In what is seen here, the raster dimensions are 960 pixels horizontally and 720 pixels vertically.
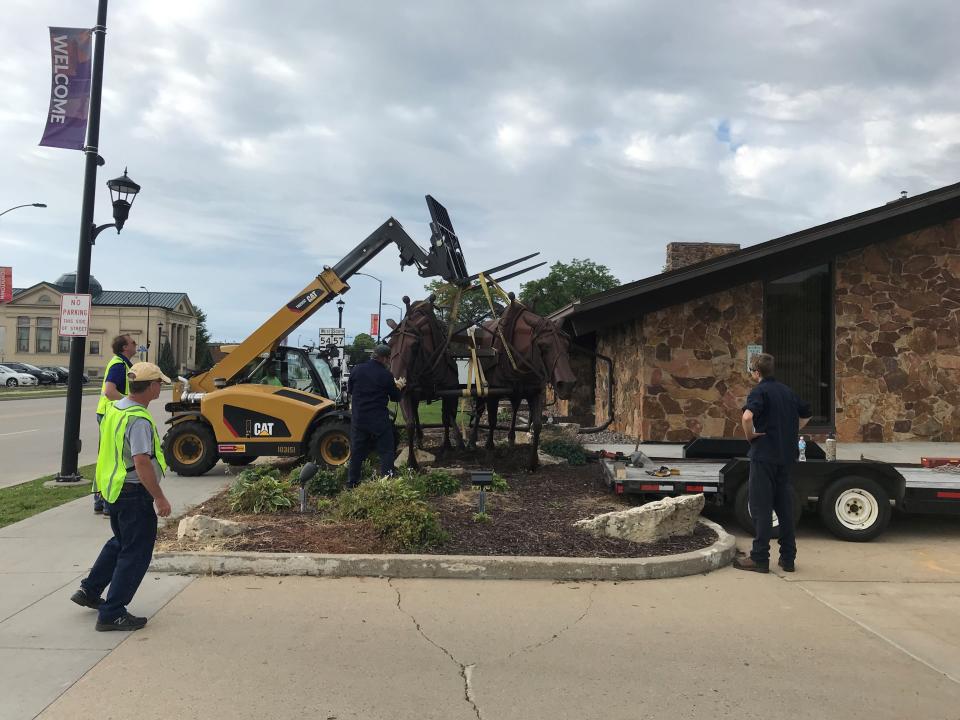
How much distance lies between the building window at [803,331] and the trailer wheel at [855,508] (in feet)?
20.1

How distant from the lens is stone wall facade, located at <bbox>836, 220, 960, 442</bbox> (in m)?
12.9

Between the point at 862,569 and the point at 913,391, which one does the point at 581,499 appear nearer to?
the point at 862,569

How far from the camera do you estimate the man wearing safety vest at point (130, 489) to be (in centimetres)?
465

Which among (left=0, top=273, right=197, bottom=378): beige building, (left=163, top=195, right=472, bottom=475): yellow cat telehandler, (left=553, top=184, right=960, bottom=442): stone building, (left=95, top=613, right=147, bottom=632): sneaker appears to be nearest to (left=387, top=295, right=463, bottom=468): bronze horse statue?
(left=163, top=195, right=472, bottom=475): yellow cat telehandler

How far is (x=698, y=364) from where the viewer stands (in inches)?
508

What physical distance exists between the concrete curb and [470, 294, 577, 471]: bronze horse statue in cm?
346

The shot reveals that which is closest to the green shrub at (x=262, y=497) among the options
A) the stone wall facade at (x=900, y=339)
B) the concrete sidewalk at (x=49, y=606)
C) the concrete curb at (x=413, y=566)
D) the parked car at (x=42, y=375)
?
the concrete sidewalk at (x=49, y=606)

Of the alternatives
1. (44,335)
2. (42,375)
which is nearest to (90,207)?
(42,375)

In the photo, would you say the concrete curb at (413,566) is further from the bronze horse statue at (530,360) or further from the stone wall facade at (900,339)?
the stone wall facade at (900,339)

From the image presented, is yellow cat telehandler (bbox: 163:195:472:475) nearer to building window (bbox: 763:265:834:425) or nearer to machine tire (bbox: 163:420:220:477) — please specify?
machine tire (bbox: 163:420:220:477)

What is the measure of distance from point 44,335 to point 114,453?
3698 inches

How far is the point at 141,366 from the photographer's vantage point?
486cm

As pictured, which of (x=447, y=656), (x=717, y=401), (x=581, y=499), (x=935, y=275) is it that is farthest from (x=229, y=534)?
(x=935, y=275)

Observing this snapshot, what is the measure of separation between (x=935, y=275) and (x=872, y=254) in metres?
1.19
